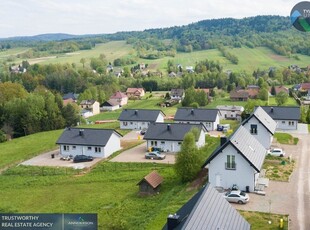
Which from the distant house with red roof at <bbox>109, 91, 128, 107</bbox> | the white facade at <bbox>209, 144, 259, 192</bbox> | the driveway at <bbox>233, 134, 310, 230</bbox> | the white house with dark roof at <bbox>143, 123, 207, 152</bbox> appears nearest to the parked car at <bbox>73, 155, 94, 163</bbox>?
the white house with dark roof at <bbox>143, 123, 207, 152</bbox>

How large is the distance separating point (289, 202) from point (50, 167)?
85.9 feet

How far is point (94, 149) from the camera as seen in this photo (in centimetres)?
4866

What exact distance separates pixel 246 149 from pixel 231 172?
221cm

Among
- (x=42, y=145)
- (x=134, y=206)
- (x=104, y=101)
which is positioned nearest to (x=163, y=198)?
(x=134, y=206)

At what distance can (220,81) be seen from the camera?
126125mm

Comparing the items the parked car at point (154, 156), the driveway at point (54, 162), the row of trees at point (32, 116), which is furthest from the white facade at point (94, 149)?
the row of trees at point (32, 116)

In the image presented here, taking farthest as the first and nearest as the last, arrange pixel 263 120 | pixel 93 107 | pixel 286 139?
pixel 93 107, pixel 286 139, pixel 263 120

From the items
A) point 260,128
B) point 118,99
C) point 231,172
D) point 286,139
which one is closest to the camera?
point 231,172

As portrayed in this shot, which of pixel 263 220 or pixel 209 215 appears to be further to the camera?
pixel 263 220

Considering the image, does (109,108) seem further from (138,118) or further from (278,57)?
(278,57)

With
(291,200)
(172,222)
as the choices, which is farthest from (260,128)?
(172,222)

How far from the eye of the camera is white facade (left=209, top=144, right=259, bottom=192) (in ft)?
104

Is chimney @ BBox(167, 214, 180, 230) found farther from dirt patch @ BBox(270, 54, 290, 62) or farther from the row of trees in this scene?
dirt patch @ BBox(270, 54, 290, 62)

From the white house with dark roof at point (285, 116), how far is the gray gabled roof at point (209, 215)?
38.2 metres
